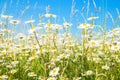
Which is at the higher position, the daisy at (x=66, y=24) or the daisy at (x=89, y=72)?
the daisy at (x=66, y=24)

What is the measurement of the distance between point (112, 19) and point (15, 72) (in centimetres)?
109

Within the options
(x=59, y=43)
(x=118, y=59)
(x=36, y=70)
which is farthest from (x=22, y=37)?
(x=118, y=59)

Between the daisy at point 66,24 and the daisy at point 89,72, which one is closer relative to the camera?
the daisy at point 89,72

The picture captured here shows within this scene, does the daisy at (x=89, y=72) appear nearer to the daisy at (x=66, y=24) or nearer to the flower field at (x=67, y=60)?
the flower field at (x=67, y=60)

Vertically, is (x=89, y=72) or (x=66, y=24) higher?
(x=66, y=24)

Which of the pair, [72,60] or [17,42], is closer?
[72,60]

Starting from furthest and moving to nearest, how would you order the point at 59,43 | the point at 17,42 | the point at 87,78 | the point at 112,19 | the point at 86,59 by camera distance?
the point at 17,42 < the point at 59,43 < the point at 112,19 < the point at 86,59 < the point at 87,78

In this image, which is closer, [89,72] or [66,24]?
[89,72]

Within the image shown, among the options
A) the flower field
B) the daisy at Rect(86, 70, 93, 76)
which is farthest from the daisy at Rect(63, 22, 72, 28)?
the daisy at Rect(86, 70, 93, 76)

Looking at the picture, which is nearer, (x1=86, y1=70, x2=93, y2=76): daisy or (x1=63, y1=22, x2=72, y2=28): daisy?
(x1=86, y1=70, x2=93, y2=76): daisy

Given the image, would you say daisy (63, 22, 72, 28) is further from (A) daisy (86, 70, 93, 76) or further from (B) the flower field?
(A) daisy (86, 70, 93, 76)

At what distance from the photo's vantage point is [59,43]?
12.7 ft

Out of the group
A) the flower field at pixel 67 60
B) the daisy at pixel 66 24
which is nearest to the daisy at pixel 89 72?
the flower field at pixel 67 60

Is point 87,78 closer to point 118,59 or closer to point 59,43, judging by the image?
point 118,59
